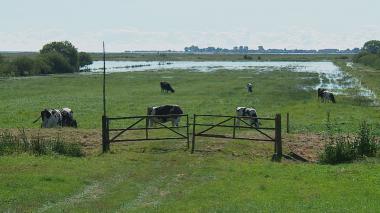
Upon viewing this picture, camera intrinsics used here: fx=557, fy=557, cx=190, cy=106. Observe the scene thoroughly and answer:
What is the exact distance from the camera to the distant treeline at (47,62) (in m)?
115

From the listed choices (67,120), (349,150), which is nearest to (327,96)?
(67,120)

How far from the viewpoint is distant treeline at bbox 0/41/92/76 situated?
114938 mm

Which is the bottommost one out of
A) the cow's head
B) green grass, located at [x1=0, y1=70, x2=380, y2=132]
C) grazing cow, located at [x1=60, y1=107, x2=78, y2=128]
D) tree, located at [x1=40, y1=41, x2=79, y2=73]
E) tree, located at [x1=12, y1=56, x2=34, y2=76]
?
green grass, located at [x1=0, y1=70, x2=380, y2=132]

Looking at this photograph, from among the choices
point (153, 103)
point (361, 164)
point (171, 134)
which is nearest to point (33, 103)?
point (153, 103)

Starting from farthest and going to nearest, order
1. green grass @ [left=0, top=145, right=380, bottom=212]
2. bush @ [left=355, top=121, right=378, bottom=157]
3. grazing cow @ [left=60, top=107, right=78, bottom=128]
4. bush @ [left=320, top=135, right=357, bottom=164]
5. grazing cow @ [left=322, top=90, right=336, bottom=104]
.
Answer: grazing cow @ [left=322, top=90, right=336, bottom=104]
grazing cow @ [left=60, top=107, right=78, bottom=128]
bush @ [left=355, top=121, right=378, bottom=157]
bush @ [left=320, top=135, right=357, bottom=164]
green grass @ [left=0, top=145, right=380, bottom=212]

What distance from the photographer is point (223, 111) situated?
1684 inches

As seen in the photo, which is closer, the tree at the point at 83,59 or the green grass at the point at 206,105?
the green grass at the point at 206,105

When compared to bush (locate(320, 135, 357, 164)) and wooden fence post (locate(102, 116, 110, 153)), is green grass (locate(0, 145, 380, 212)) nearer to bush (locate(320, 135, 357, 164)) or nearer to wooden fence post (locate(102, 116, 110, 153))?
wooden fence post (locate(102, 116, 110, 153))

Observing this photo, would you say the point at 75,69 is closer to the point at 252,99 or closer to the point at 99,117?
the point at 252,99

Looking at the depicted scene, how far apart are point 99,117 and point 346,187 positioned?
24.5 m

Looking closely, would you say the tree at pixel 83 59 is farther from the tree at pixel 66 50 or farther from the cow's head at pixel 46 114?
the cow's head at pixel 46 114

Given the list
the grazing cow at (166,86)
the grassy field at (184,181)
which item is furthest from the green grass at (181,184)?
the grazing cow at (166,86)

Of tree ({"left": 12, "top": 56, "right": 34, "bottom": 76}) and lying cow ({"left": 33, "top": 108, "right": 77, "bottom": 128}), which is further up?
tree ({"left": 12, "top": 56, "right": 34, "bottom": 76})

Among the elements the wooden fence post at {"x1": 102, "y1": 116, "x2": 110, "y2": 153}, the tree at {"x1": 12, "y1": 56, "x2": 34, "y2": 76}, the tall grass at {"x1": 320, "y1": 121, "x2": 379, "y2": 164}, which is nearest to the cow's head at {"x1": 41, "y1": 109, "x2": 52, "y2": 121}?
the wooden fence post at {"x1": 102, "y1": 116, "x2": 110, "y2": 153}
